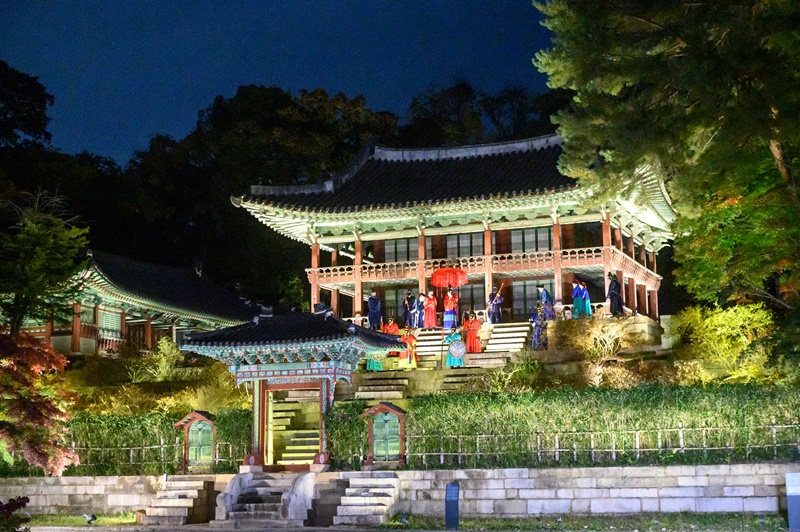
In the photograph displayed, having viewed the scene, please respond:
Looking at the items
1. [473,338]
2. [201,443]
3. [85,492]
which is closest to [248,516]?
[201,443]

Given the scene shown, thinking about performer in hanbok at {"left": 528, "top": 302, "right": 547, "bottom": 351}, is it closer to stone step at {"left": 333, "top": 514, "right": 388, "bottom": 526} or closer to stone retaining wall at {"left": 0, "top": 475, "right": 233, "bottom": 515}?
stone step at {"left": 333, "top": 514, "right": 388, "bottom": 526}

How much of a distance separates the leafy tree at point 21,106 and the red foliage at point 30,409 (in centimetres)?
2821

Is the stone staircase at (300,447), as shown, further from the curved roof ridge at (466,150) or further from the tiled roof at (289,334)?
the curved roof ridge at (466,150)

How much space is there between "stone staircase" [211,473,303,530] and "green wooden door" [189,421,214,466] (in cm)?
174

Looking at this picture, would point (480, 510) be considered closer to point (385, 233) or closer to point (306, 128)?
point (385, 233)

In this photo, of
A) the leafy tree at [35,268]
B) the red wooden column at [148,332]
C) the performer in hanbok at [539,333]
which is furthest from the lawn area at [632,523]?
the red wooden column at [148,332]

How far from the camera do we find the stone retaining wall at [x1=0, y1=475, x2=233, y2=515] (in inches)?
920

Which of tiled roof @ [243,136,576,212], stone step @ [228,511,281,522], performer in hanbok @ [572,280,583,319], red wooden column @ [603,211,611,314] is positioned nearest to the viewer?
stone step @ [228,511,281,522]

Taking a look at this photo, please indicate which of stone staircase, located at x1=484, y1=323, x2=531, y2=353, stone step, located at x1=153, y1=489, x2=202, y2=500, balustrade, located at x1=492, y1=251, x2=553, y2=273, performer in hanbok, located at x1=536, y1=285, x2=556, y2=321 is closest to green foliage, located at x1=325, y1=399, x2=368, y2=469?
stone step, located at x1=153, y1=489, x2=202, y2=500

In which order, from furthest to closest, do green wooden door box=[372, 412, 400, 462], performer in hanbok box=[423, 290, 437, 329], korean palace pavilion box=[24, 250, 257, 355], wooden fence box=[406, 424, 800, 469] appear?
korean palace pavilion box=[24, 250, 257, 355] < performer in hanbok box=[423, 290, 437, 329] < green wooden door box=[372, 412, 400, 462] < wooden fence box=[406, 424, 800, 469]

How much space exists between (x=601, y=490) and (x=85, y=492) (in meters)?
12.3

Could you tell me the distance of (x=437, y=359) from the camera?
96.1ft

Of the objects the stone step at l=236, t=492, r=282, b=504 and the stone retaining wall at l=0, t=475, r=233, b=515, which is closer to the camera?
the stone step at l=236, t=492, r=282, b=504

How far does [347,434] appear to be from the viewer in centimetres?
2261
